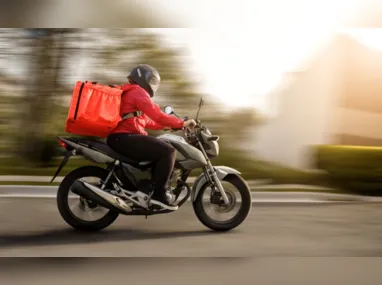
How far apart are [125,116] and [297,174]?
22.2 feet

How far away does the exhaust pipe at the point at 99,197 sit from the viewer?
7.00 m

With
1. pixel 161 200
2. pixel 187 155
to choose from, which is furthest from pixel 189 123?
pixel 161 200

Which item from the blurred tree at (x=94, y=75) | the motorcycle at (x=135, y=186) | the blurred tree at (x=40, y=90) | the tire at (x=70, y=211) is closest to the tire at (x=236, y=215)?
the motorcycle at (x=135, y=186)

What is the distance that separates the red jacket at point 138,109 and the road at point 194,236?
3.47 feet

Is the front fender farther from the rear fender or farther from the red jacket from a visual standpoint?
the rear fender

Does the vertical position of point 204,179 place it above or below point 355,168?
below

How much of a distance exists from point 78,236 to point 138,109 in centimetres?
136

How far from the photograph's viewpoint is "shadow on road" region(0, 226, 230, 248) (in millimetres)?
6664

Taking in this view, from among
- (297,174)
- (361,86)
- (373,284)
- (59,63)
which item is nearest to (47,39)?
(59,63)

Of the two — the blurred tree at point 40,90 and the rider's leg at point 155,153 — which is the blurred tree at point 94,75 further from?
the rider's leg at point 155,153

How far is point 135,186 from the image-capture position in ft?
23.7

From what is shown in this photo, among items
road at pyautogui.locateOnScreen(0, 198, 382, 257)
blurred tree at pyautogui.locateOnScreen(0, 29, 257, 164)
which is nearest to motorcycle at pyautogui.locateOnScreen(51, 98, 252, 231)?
road at pyautogui.locateOnScreen(0, 198, 382, 257)

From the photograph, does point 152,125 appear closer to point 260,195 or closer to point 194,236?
point 194,236

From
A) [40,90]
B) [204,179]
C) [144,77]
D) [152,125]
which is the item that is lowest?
[204,179]
